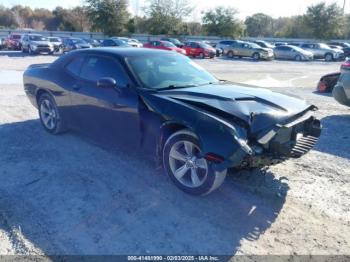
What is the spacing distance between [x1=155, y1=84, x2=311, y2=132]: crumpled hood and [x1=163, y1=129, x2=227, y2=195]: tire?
41 cm

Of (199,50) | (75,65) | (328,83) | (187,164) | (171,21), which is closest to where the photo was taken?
(187,164)

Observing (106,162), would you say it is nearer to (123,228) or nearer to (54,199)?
(54,199)

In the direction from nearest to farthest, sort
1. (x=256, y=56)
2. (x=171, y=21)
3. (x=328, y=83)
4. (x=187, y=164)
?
(x=187, y=164), (x=328, y=83), (x=256, y=56), (x=171, y=21)

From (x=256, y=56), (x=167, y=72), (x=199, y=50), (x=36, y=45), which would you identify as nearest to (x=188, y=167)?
(x=167, y=72)

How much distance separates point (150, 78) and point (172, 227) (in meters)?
2.05

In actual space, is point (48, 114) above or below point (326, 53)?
below

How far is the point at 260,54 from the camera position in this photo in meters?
30.9

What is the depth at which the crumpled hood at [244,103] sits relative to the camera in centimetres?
360

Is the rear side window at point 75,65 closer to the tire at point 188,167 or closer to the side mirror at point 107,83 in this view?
the side mirror at point 107,83

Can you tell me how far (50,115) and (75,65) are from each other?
1148 mm

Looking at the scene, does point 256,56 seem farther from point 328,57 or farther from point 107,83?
point 107,83

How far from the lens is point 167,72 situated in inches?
187

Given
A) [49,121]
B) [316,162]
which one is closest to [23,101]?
[49,121]

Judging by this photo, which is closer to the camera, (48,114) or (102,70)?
(102,70)
